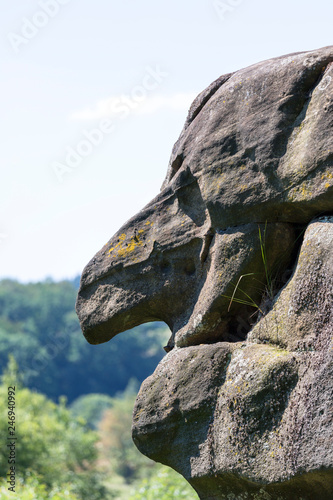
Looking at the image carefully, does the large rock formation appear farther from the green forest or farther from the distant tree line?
the distant tree line

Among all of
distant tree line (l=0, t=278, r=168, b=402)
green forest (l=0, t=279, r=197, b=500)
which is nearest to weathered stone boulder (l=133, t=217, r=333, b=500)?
green forest (l=0, t=279, r=197, b=500)

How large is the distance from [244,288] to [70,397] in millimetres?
86364

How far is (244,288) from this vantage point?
4668mm

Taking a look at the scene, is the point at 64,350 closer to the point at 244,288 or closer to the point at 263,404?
the point at 244,288

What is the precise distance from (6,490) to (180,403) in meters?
8.66

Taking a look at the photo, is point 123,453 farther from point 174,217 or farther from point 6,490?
point 174,217

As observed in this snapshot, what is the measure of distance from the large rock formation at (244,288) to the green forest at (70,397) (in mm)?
7496

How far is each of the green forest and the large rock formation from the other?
7496 millimetres

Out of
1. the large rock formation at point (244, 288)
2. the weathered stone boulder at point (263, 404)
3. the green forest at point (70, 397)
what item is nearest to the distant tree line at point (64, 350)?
the green forest at point (70, 397)

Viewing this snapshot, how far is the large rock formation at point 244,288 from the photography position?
405 centimetres

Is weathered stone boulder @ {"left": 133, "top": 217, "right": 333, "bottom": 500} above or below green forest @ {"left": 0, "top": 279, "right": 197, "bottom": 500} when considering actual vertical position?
above

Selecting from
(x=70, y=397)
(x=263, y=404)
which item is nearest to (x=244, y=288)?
(x=263, y=404)

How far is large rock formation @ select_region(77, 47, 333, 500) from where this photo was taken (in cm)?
405

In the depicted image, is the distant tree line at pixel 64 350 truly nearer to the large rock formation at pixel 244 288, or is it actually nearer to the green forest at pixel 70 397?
the green forest at pixel 70 397
